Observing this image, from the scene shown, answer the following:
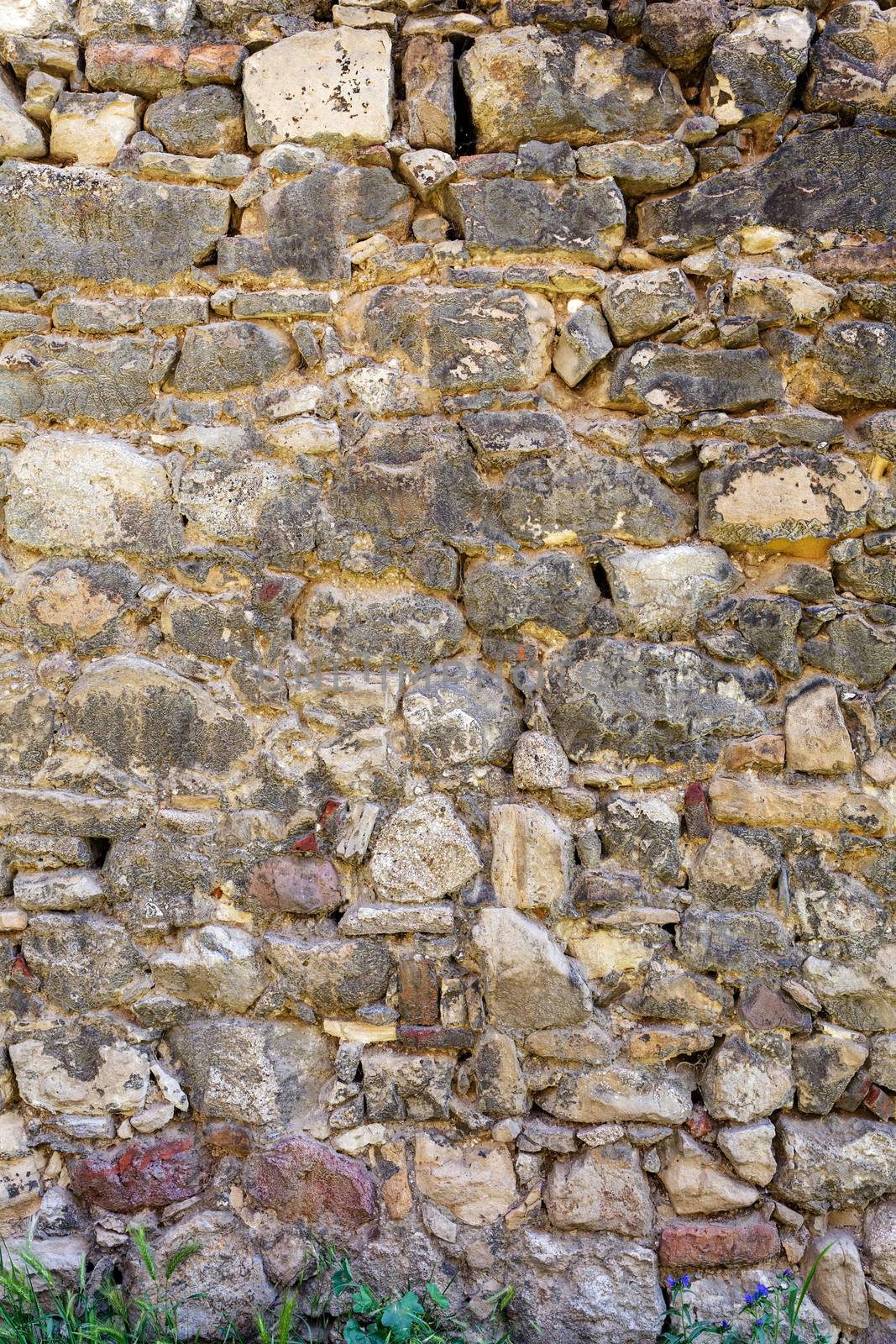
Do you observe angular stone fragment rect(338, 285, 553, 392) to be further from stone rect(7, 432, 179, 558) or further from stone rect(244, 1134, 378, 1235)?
stone rect(244, 1134, 378, 1235)

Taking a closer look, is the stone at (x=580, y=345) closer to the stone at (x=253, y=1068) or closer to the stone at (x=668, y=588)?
the stone at (x=668, y=588)

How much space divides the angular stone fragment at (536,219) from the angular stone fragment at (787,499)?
0.59 metres

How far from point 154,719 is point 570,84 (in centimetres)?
170

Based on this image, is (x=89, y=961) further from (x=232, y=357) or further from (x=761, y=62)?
(x=761, y=62)

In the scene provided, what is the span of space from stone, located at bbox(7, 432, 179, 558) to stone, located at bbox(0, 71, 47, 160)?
717 millimetres

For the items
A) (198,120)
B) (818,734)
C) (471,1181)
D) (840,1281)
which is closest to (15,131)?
(198,120)

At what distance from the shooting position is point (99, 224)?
205cm

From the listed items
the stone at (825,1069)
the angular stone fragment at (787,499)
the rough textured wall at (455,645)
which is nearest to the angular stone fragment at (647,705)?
the rough textured wall at (455,645)

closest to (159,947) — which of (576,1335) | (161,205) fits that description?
(576,1335)

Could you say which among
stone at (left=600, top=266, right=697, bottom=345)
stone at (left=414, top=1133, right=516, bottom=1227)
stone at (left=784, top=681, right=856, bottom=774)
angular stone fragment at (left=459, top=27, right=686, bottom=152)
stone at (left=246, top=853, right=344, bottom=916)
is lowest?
stone at (left=414, top=1133, right=516, bottom=1227)

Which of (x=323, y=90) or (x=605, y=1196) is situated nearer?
(x=605, y=1196)

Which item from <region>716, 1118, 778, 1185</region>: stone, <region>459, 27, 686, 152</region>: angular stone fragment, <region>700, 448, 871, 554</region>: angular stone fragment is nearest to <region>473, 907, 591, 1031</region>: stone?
<region>716, 1118, 778, 1185</region>: stone

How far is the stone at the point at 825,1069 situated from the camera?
182cm

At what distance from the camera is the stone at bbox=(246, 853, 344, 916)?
1.93m
